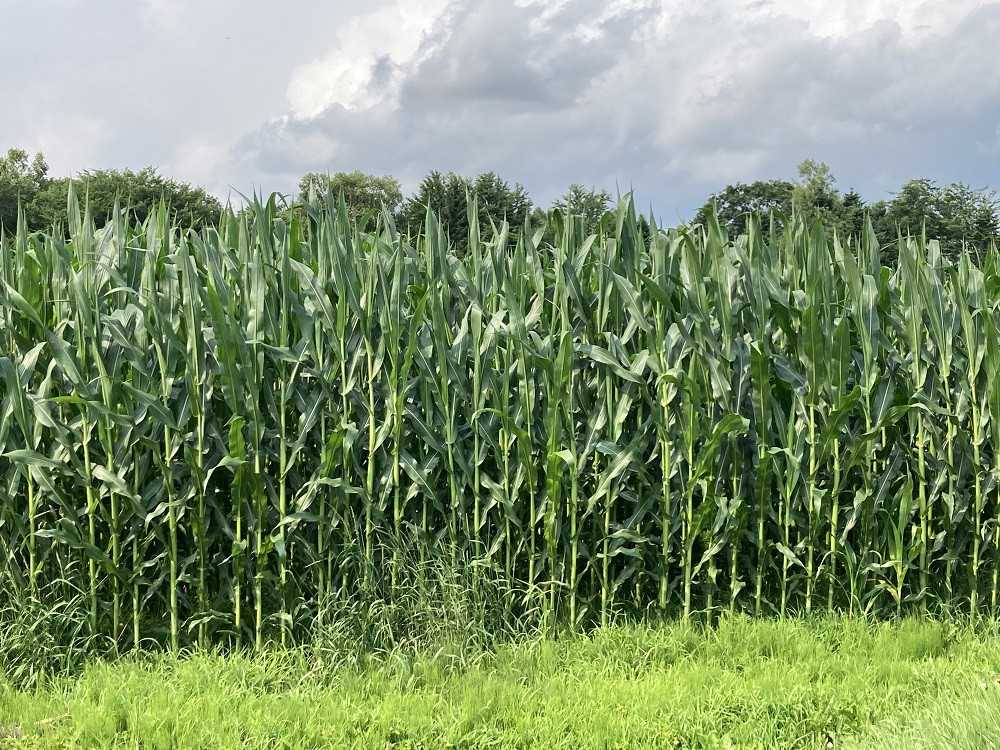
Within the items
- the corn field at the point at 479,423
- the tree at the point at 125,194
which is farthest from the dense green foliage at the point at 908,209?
the corn field at the point at 479,423

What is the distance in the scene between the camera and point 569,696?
12.4ft

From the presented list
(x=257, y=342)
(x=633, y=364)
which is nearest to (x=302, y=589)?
(x=257, y=342)

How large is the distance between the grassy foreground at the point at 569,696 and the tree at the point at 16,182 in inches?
1679

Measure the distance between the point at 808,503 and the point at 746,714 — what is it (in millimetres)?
1435

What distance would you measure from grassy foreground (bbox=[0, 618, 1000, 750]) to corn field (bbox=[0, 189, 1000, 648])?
0.35 meters

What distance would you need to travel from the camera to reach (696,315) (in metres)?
4.61

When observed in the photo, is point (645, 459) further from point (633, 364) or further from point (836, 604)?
point (836, 604)

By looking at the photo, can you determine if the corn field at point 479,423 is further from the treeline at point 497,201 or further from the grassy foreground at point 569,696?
the treeline at point 497,201

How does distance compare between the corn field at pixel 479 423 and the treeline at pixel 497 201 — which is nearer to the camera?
the corn field at pixel 479 423

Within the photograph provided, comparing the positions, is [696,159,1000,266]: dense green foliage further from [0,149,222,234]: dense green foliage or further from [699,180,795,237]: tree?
[0,149,222,234]: dense green foliage

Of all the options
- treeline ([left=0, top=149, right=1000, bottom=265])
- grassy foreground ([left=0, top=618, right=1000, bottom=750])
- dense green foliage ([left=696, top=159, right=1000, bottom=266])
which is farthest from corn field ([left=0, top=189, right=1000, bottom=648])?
dense green foliage ([left=696, top=159, right=1000, bottom=266])

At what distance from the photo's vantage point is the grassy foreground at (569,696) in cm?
344

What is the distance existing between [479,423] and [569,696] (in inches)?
54.6

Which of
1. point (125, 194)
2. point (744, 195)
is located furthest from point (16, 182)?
point (744, 195)
